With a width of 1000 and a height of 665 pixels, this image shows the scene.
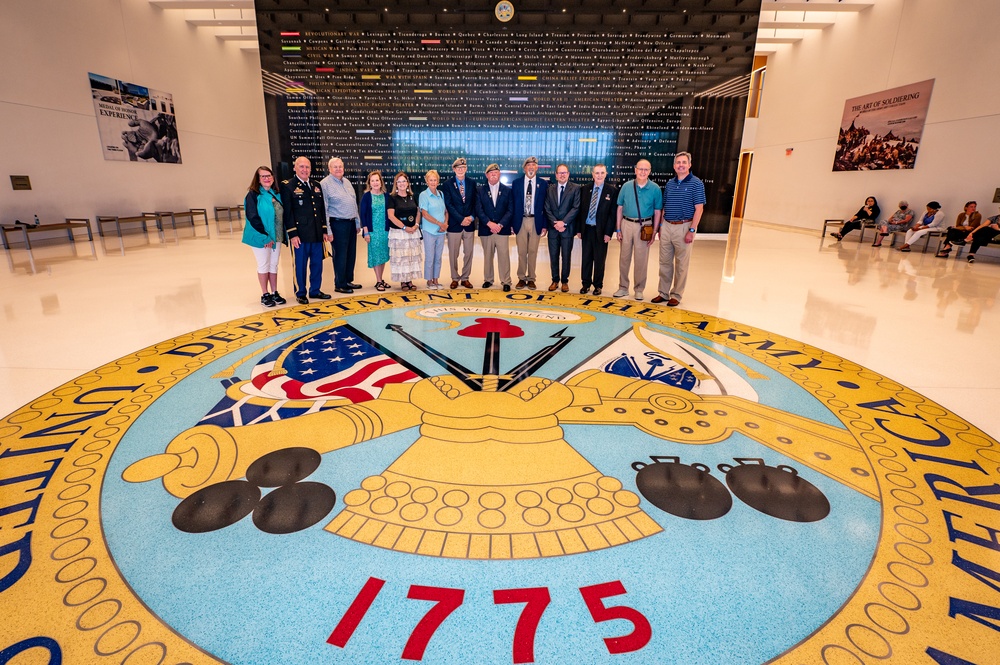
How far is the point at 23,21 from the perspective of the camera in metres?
9.07

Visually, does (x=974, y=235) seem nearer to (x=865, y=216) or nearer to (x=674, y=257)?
(x=865, y=216)

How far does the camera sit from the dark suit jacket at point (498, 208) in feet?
19.5

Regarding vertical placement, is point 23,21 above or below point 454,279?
above

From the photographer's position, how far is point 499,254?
20.3 ft

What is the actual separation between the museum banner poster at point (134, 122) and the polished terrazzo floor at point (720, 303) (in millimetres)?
3421

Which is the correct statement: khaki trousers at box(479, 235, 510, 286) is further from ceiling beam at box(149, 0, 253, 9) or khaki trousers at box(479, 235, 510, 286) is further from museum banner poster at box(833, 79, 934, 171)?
museum banner poster at box(833, 79, 934, 171)

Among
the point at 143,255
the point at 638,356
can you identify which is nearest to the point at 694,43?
the point at 638,356

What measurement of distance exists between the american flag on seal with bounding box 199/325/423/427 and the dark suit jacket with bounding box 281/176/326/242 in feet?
5.51

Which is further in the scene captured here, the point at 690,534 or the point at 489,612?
the point at 690,534

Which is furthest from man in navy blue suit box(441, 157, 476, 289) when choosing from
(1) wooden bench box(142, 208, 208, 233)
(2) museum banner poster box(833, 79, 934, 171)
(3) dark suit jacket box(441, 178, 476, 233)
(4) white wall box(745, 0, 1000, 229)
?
(2) museum banner poster box(833, 79, 934, 171)

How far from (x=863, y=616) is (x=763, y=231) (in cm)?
1538

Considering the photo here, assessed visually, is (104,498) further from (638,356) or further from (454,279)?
(454,279)

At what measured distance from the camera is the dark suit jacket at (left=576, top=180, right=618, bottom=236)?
5.68 m

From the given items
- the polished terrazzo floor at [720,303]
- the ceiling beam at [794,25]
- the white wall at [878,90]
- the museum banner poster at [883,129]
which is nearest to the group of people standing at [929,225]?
the white wall at [878,90]
